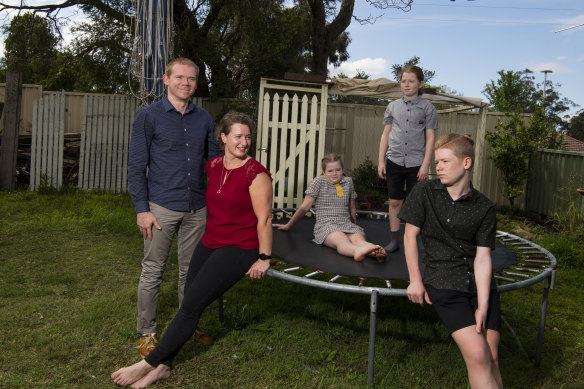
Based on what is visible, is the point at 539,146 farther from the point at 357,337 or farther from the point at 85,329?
the point at 85,329

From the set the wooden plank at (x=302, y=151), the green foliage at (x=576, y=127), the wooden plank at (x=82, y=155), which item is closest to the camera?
the wooden plank at (x=302, y=151)

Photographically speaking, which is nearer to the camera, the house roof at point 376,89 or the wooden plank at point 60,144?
the wooden plank at point 60,144

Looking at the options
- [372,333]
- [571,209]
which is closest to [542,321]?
[372,333]

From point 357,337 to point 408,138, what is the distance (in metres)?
1.20

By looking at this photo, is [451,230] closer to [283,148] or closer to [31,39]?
[283,148]

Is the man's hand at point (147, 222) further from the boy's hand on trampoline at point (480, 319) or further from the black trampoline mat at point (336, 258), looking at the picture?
the boy's hand on trampoline at point (480, 319)

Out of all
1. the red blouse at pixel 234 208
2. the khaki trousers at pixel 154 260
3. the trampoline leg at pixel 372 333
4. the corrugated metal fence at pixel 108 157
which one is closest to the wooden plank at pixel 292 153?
the corrugated metal fence at pixel 108 157

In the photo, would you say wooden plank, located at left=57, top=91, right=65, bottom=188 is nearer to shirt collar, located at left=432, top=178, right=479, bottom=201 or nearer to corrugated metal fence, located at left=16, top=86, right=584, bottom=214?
corrugated metal fence, located at left=16, top=86, right=584, bottom=214

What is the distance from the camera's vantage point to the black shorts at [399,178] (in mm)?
3008

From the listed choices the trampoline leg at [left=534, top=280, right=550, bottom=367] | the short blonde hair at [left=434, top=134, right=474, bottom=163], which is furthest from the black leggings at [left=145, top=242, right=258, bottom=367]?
the trampoline leg at [left=534, top=280, right=550, bottom=367]

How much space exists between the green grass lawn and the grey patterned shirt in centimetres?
97

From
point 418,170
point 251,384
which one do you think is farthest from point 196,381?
point 418,170

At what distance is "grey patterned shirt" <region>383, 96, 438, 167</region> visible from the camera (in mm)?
2986

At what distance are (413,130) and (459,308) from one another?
1.54 m
